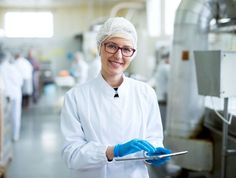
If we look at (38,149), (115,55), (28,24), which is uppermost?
(28,24)

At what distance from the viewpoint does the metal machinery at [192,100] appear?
249 centimetres

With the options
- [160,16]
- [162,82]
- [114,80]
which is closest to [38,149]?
[162,82]

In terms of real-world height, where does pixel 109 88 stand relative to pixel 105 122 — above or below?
above

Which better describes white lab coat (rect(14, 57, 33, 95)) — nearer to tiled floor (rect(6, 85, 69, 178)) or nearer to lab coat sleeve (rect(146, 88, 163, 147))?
tiled floor (rect(6, 85, 69, 178))

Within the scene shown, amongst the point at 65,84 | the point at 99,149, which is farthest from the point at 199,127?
the point at 65,84

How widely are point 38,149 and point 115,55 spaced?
3283 millimetres

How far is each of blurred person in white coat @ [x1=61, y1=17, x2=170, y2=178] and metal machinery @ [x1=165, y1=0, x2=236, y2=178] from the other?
1.33 metres

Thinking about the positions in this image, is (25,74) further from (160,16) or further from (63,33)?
(63,33)

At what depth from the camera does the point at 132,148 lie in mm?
1118

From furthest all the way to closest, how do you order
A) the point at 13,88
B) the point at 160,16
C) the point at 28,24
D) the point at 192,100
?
the point at 28,24 < the point at 160,16 < the point at 13,88 < the point at 192,100

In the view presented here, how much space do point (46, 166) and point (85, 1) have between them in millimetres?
6645

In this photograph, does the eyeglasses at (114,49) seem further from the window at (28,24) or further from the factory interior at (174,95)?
the window at (28,24)

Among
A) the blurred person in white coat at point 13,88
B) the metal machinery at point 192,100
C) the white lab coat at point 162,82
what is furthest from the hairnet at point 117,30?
the blurred person in white coat at point 13,88

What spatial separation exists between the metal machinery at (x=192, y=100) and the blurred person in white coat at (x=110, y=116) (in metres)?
1.33
